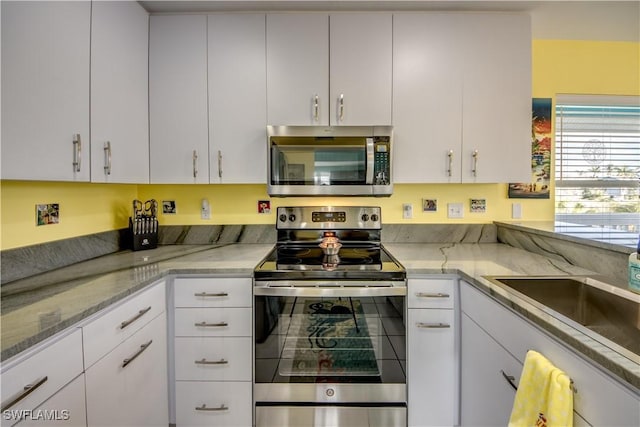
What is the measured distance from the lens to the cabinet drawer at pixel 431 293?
1.57 metres

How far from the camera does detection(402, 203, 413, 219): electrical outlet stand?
2.25 metres

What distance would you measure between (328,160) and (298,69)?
0.58m

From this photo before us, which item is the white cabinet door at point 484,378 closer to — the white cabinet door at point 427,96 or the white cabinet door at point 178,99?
the white cabinet door at point 427,96

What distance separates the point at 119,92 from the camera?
5.45 feet

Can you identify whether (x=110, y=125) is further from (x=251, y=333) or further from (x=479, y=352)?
(x=479, y=352)

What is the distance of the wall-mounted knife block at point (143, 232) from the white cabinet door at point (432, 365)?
5.35 ft

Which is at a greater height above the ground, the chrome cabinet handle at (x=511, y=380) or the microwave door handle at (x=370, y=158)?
the microwave door handle at (x=370, y=158)

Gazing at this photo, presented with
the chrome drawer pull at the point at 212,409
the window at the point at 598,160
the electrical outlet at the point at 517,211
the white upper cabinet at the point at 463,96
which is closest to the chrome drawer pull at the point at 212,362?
the chrome drawer pull at the point at 212,409

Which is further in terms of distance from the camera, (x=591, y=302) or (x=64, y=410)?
(x=591, y=302)

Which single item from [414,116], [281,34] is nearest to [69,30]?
[281,34]

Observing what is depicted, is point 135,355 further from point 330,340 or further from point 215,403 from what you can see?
point 330,340

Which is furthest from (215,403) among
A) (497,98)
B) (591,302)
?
(497,98)

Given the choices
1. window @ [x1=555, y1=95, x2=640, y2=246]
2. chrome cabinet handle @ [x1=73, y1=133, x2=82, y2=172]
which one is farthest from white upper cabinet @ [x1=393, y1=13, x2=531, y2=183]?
chrome cabinet handle @ [x1=73, y1=133, x2=82, y2=172]

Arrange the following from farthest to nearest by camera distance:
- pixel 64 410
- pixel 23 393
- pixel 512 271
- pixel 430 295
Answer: pixel 430 295, pixel 512 271, pixel 64 410, pixel 23 393
